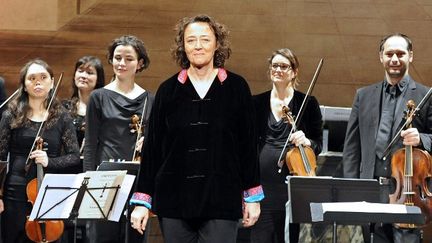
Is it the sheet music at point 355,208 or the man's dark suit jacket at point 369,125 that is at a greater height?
the man's dark suit jacket at point 369,125

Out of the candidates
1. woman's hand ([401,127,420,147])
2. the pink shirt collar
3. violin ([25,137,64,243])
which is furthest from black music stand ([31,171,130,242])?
woman's hand ([401,127,420,147])

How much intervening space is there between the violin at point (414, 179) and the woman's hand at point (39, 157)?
203cm

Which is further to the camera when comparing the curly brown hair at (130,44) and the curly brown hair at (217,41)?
the curly brown hair at (130,44)

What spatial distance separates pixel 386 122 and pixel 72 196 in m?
1.78

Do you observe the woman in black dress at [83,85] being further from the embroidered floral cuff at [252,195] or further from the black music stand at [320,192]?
the embroidered floral cuff at [252,195]

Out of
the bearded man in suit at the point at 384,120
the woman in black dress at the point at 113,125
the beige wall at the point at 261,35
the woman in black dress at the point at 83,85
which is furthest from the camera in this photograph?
the beige wall at the point at 261,35

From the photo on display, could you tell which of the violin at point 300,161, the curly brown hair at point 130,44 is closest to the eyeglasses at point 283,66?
the violin at point 300,161

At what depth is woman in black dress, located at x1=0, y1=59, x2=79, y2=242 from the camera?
4801 millimetres

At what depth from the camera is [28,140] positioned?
4859mm

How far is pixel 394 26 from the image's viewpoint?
6387 mm

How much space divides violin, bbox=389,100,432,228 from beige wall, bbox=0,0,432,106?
Answer: 215 centimetres

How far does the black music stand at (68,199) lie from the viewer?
4227mm

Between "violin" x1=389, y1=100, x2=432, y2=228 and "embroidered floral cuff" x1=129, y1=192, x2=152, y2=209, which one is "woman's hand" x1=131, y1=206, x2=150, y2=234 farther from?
"violin" x1=389, y1=100, x2=432, y2=228

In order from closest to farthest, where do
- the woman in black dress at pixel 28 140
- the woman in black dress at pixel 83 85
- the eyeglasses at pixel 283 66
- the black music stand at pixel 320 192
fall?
1. the black music stand at pixel 320 192
2. the woman in black dress at pixel 28 140
3. the eyeglasses at pixel 283 66
4. the woman in black dress at pixel 83 85
